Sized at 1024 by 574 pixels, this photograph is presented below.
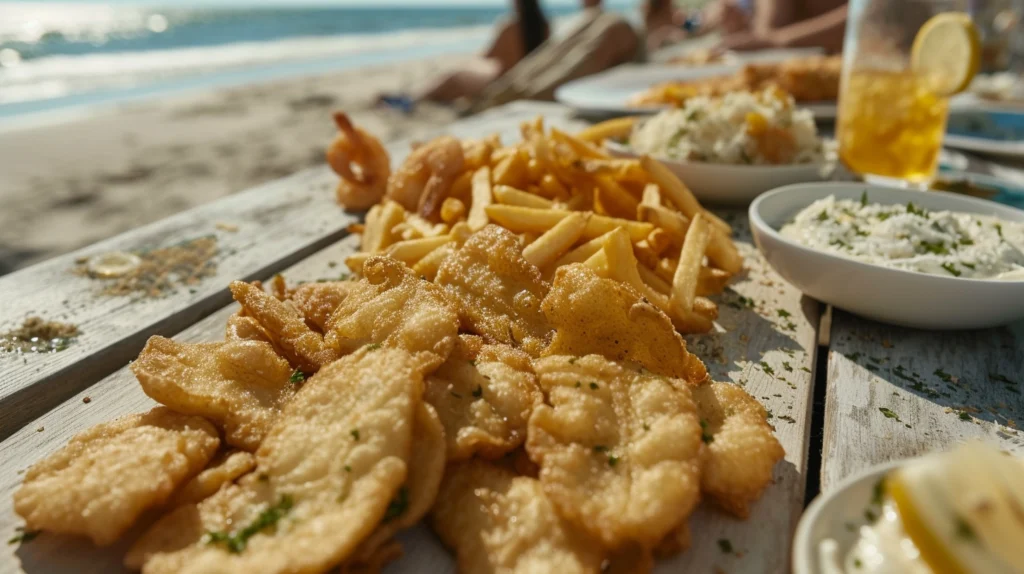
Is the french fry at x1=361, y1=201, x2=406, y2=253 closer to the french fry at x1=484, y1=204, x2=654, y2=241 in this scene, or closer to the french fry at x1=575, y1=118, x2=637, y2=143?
the french fry at x1=484, y1=204, x2=654, y2=241

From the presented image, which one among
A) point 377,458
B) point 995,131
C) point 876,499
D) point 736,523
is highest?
point 377,458

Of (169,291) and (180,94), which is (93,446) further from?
(180,94)

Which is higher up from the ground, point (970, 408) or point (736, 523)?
point (736, 523)

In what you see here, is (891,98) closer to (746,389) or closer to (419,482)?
(746,389)

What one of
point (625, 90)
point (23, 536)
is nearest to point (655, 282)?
point (23, 536)

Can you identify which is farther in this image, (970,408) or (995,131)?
(995,131)

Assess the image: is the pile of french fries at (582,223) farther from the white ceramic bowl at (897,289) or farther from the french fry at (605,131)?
the french fry at (605,131)

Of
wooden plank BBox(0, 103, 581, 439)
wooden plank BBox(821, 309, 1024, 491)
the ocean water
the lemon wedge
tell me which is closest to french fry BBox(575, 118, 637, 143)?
wooden plank BBox(0, 103, 581, 439)

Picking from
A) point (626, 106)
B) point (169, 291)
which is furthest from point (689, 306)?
point (626, 106)
